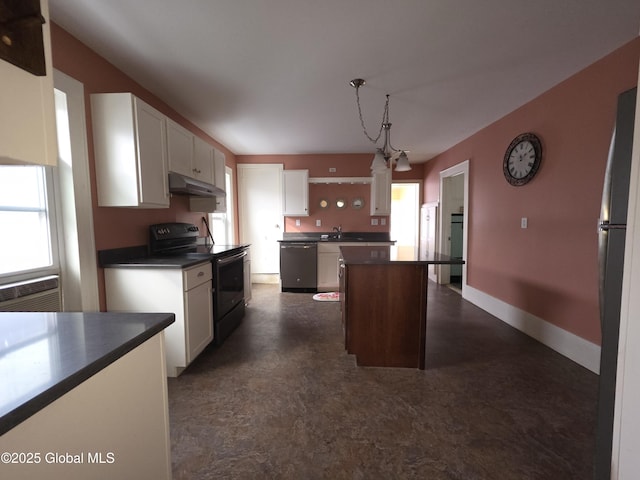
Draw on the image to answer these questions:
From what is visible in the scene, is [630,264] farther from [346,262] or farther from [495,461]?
[346,262]

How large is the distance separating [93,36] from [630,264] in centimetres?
292

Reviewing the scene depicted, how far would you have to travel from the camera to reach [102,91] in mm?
2021

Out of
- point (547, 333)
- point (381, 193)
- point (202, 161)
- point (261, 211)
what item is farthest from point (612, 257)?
point (261, 211)

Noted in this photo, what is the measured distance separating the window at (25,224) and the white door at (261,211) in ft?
10.4

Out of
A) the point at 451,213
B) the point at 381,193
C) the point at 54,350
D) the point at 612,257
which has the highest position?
the point at 381,193

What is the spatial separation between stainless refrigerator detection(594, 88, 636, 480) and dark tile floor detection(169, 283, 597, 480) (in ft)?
1.56

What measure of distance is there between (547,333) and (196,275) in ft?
10.4

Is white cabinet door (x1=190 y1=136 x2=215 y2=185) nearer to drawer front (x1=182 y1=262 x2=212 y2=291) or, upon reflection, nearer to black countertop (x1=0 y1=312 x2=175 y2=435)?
drawer front (x1=182 y1=262 x2=212 y2=291)

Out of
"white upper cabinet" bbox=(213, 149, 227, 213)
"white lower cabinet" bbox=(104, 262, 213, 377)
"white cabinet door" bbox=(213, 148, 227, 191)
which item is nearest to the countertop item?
"white upper cabinet" bbox=(213, 149, 227, 213)

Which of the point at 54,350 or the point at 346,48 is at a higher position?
the point at 346,48

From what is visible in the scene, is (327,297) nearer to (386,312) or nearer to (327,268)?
(327,268)

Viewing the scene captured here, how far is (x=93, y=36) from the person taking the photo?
5.82 ft

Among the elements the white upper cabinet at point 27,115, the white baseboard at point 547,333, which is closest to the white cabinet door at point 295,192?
the white baseboard at point 547,333

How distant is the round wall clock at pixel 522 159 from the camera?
8.69 ft
